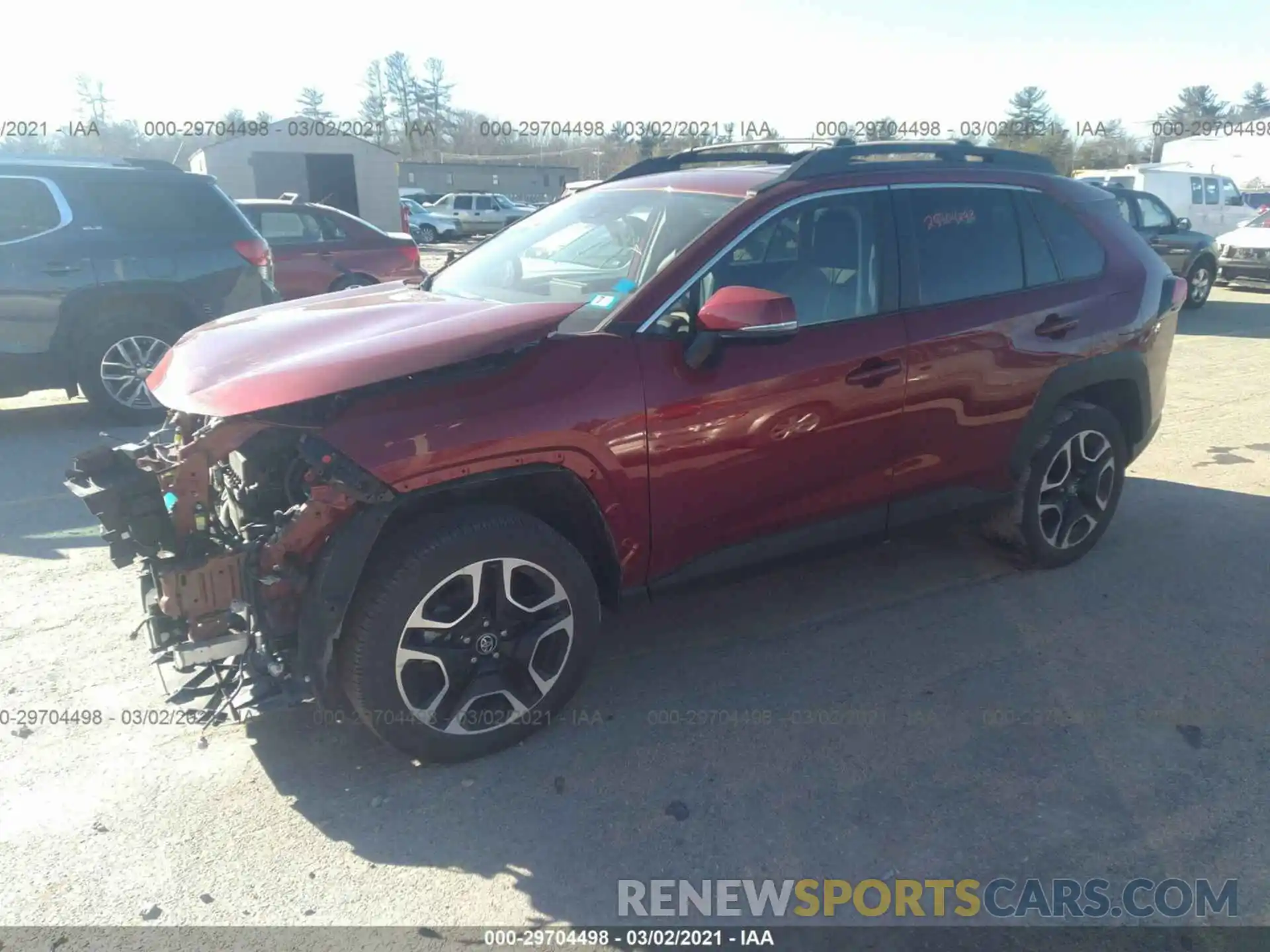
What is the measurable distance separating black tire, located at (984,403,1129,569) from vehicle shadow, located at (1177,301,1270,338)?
9.46 metres

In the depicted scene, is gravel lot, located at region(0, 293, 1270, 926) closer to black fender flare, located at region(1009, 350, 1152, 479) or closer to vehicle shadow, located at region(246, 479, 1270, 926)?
vehicle shadow, located at region(246, 479, 1270, 926)

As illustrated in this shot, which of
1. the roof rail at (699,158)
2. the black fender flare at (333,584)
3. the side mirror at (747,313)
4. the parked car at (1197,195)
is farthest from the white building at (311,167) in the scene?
the black fender flare at (333,584)

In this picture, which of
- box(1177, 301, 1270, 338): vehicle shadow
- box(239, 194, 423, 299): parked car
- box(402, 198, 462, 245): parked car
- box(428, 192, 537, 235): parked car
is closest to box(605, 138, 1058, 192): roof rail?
box(239, 194, 423, 299): parked car

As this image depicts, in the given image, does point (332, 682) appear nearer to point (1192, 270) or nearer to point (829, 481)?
point (829, 481)

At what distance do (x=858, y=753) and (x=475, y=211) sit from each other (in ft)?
112

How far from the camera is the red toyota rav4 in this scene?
2.84 meters

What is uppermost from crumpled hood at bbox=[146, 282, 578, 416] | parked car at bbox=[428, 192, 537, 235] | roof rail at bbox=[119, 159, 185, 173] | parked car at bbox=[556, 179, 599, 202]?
parked car at bbox=[428, 192, 537, 235]

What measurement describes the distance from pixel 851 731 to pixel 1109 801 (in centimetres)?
84

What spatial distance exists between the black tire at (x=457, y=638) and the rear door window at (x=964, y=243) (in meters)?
1.98

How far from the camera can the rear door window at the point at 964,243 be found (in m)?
3.95

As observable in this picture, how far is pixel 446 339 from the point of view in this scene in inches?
116

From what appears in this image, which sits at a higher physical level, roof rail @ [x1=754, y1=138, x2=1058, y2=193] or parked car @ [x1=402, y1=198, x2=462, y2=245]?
parked car @ [x1=402, y1=198, x2=462, y2=245]

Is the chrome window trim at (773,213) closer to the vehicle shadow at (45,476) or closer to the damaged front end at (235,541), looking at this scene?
the damaged front end at (235,541)

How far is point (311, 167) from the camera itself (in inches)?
1174
